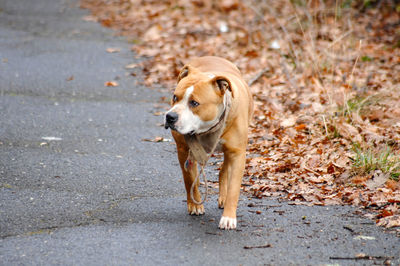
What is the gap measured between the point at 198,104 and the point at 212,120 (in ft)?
0.61

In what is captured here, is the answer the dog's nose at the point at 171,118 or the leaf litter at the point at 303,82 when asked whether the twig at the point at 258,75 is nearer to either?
the leaf litter at the point at 303,82

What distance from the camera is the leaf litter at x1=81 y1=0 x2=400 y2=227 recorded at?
521 cm

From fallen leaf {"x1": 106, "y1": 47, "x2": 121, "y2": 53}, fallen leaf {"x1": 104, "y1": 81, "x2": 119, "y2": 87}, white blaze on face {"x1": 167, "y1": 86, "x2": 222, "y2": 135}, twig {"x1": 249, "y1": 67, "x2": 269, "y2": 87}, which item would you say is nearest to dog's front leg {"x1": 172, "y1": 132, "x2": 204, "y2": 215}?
white blaze on face {"x1": 167, "y1": 86, "x2": 222, "y2": 135}

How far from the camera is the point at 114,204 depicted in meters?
4.89

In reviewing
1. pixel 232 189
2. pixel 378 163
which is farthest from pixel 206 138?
pixel 378 163

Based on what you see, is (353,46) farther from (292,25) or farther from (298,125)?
(298,125)

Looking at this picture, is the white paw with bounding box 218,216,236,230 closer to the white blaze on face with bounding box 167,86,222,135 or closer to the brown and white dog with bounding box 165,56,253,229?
the brown and white dog with bounding box 165,56,253,229

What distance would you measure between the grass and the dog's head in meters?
1.82

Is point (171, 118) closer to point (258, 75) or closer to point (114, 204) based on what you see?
point (114, 204)

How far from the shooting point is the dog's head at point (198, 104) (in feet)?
13.3

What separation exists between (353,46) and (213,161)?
16.8 feet

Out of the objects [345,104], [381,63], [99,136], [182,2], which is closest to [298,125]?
[345,104]

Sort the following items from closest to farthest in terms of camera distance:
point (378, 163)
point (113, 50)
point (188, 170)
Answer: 1. point (188, 170)
2. point (378, 163)
3. point (113, 50)

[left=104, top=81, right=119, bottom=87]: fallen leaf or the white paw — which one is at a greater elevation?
the white paw
